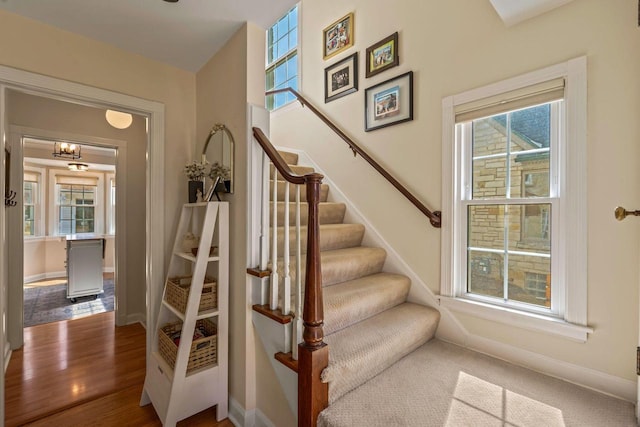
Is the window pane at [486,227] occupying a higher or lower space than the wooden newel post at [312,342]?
higher

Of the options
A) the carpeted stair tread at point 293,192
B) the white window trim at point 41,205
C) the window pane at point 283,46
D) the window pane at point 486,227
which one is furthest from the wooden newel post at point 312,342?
the white window trim at point 41,205

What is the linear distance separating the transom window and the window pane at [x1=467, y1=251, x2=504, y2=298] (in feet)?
8.96

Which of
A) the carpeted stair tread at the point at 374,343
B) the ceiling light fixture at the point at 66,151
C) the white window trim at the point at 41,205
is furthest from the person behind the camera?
the white window trim at the point at 41,205

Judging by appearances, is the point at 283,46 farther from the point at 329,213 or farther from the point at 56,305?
the point at 56,305

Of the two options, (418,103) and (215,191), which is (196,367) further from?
(418,103)

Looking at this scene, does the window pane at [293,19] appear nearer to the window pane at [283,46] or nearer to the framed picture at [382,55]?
the window pane at [283,46]

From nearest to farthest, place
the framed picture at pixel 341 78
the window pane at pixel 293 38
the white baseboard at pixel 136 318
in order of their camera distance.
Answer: the framed picture at pixel 341 78 < the white baseboard at pixel 136 318 < the window pane at pixel 293 38

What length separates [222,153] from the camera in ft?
6.46

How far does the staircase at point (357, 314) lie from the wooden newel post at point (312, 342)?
5 centimetres

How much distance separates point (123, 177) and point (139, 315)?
165 cm

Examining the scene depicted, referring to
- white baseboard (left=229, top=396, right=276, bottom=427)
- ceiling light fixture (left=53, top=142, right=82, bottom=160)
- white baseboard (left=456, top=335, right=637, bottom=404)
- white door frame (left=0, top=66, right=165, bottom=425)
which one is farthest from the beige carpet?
ceiling light fixture (left=53, top=142, right=82, bottom=160)

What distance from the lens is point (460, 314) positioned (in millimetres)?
1981

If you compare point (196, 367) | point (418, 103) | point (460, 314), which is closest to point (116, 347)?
point (196, 367)

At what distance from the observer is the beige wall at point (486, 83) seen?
142 centimetres
